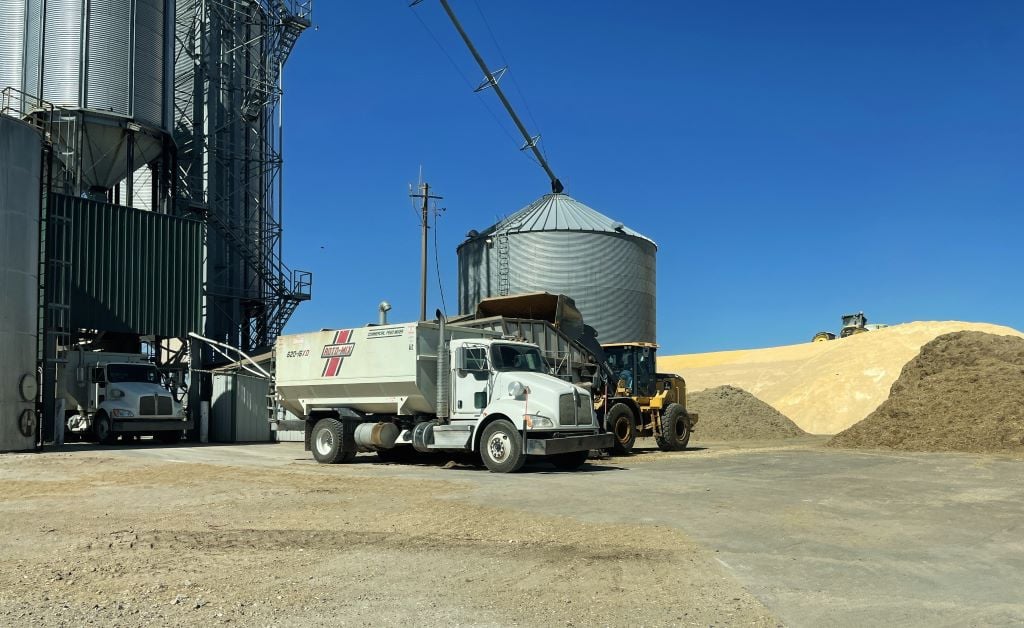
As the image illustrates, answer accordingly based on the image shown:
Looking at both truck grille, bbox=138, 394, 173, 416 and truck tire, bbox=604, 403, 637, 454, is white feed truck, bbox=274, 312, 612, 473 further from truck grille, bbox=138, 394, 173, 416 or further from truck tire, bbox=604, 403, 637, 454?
truck grille, bbox=138, 394, 173, 416

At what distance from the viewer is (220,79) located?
4044 centimetres

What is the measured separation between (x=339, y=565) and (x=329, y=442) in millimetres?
12622

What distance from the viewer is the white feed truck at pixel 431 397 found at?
16.7 metres

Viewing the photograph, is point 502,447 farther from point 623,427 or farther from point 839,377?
point 839,377

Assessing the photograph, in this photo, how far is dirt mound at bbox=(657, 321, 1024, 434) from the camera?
44.2 m

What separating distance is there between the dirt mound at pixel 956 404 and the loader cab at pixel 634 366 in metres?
6.25

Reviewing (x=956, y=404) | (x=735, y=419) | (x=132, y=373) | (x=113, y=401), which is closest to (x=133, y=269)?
(x=132, y=373)

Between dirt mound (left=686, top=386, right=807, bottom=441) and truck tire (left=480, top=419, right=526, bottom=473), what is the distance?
20.0 m

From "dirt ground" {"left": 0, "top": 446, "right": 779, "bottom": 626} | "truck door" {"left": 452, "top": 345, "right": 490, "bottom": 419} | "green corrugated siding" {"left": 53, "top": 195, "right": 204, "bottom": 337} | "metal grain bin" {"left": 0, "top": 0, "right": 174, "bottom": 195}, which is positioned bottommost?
"dirt ground" {"left": 0, "top": 446, "right": 779, "bottom": 626}

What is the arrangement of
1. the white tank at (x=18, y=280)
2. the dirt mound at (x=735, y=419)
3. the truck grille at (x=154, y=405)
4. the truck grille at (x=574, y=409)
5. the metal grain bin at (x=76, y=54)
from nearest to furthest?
the truck grille at (x=574, y=409) → the white tank at (x=18, y=280) → the truck grille at (x=154, y=405) → the metal grain bin at (x=76, y=54) → the dirt mound at (x=735, y=419)

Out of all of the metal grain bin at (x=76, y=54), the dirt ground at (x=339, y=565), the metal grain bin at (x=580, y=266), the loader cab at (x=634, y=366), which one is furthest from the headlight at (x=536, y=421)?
the metal grain bin at (x=76, y=54)

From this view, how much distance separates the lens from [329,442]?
1975 centimetres

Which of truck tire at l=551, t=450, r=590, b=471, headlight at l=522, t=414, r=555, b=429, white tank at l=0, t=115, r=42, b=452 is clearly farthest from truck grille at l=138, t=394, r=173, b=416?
headlight at l=522, t=414, r=555, b=429

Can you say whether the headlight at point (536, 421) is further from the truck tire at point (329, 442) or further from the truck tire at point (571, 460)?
the truck tire at point (329, 442)
